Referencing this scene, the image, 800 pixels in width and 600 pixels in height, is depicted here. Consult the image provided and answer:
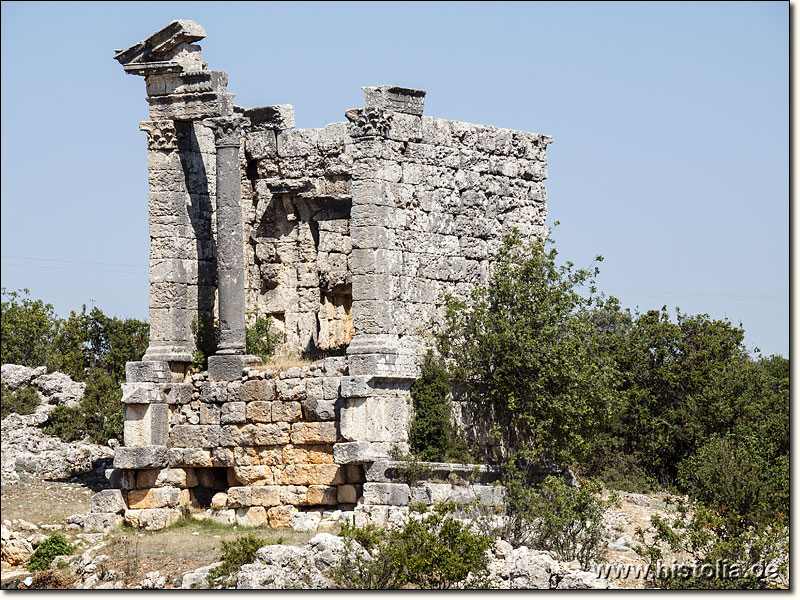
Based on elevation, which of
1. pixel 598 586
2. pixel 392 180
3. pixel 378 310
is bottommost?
pixel 598 586

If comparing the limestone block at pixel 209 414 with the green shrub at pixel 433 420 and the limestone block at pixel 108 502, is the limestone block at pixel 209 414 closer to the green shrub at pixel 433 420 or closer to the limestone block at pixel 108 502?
the limestone block at pixel 108 502

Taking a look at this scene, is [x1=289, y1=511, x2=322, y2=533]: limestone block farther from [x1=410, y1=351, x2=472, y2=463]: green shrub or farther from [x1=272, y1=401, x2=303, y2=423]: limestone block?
[x1=410, y1=351, x2=472, y2=463]: green shrub

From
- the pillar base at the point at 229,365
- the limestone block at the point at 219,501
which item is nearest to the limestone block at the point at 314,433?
the pillar base at the point at 229,365

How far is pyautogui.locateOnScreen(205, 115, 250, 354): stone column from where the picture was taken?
26469mm

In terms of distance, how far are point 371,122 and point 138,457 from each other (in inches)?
246

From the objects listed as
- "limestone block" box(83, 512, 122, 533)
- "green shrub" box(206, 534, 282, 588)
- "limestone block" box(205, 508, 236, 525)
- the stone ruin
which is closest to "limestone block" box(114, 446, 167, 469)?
the stone ruin

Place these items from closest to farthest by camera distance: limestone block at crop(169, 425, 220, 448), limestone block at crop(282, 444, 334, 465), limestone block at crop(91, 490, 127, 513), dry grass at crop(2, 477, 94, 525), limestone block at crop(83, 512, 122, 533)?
1. limestone block at crop(282, 444, 334, 465)
2. limestone block at crop(83, 512, 122, 533)
3. limestone block at crop(91, 490, 127, 513)
4. dry grass at crop(2, 477, 94, 525)
5. limestone block at crop(169, 425, 220, 448)

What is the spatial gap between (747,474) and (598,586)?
514 cm

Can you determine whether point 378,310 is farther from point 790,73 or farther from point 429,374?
point 790,73

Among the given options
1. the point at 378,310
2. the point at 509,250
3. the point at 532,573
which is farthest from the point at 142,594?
the point at 509,250

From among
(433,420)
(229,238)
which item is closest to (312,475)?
(433,420)

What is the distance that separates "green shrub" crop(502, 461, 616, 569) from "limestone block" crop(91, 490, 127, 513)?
596 centimetres

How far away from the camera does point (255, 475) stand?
26.1 m

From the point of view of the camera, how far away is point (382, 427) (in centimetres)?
2503
